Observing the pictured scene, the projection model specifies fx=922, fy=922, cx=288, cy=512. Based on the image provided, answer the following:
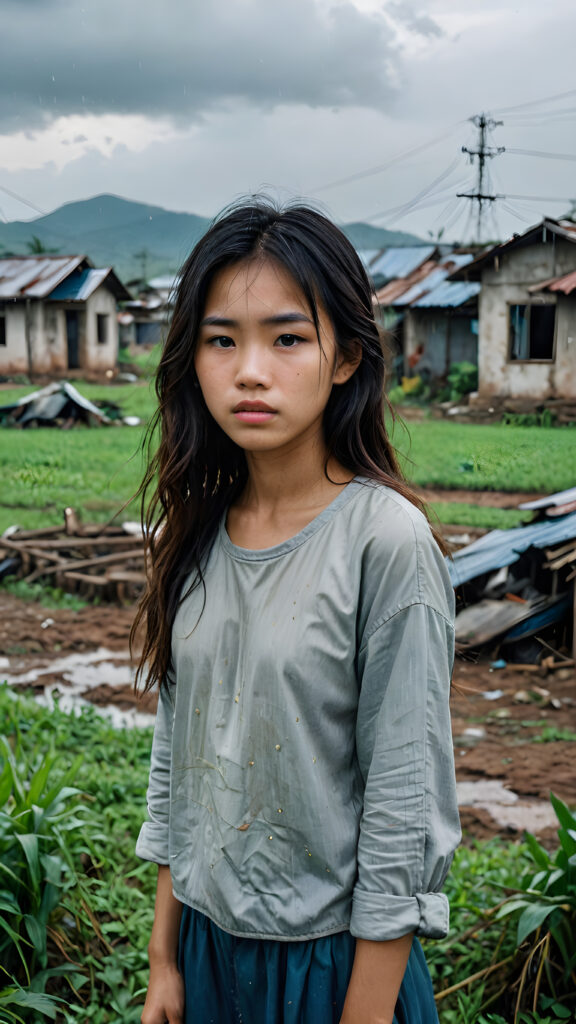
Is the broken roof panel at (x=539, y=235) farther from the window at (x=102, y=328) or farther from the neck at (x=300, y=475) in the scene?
the neck at (x=300, y=475)

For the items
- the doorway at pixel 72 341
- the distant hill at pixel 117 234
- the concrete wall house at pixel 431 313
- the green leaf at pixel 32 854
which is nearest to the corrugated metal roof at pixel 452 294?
the concrete wall house at pixel 431 313

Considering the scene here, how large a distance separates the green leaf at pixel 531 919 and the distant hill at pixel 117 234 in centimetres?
215

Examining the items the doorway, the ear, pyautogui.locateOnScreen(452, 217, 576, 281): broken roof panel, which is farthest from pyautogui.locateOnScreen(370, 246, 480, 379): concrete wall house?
the ear

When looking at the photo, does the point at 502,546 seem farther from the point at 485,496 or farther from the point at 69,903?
the point at 69,903

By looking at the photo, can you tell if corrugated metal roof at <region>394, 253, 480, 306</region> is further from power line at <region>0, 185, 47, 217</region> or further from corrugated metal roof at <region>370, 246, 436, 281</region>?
power line at <region>0, 185, 47, 217</region>

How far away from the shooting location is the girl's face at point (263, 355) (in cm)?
104

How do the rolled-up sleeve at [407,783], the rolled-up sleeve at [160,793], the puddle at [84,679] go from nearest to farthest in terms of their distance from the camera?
the rolled-up sleeve at [407,783] → the rolled-up sleeve at [160,793] → the puddle at [84,679]

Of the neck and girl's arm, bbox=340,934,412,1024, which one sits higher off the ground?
the neck

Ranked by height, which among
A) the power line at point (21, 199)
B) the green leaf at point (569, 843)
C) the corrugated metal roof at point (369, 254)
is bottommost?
the green leaf at point (569, 843)

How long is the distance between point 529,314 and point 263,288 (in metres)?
1.72

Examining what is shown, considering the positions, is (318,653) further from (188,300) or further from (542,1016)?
(542,1016)

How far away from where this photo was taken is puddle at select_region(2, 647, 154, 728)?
2.98 meters

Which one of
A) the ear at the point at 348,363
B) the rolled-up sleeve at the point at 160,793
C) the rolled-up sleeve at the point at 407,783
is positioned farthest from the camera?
the rolled-up sleeve at the point at 160,793

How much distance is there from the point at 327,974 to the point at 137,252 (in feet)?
8.22
